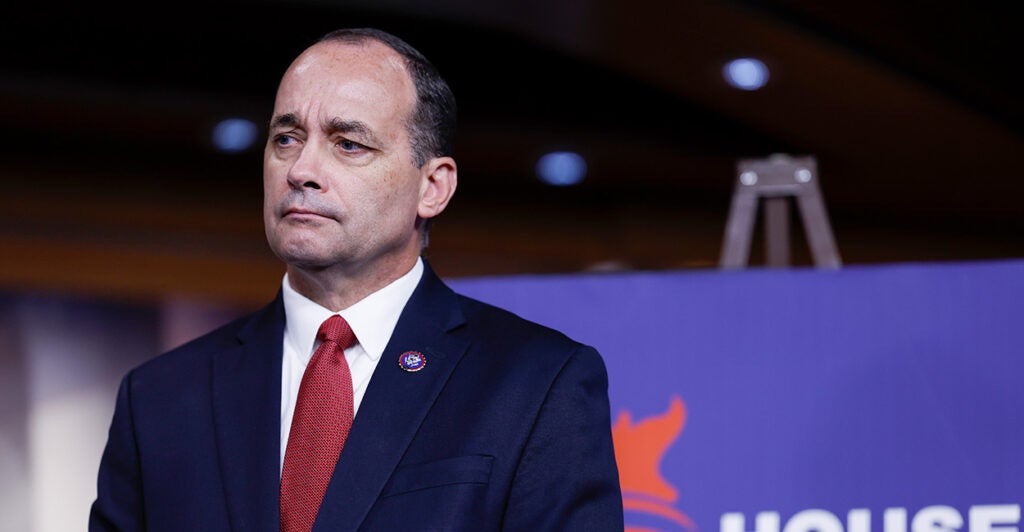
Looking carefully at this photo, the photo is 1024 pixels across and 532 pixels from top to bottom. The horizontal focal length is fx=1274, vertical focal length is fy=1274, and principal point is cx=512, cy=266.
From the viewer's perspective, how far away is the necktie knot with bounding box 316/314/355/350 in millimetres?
1483

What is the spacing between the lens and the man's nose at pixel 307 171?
145 cm

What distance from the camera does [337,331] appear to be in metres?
1.49

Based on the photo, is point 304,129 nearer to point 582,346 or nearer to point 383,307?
point 383,307

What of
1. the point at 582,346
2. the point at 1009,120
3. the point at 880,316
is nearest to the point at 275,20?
the point at 1009,120

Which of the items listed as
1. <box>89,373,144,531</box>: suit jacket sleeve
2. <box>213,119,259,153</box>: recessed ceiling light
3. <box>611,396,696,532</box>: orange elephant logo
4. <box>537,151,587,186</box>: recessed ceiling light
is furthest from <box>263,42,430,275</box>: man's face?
<box>537,151,587,186</box>: recessed ceiling light

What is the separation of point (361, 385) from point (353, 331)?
66 millimetres

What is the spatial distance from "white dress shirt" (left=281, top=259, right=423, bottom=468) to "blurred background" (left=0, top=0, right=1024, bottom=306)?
9.94 ft

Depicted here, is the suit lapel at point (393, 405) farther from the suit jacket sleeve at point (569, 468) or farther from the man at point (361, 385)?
the suit jacket sleeve at point (569, 468)

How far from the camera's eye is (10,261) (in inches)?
260

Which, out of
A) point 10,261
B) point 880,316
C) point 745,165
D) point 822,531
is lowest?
point 822,531

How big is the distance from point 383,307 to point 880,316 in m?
0.88

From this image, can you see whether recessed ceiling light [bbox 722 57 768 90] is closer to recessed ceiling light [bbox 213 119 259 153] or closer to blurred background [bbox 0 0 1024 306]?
blurred background [bbox 0 0 1024 306]

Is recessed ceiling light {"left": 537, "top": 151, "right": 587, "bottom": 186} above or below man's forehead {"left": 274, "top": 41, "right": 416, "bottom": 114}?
above

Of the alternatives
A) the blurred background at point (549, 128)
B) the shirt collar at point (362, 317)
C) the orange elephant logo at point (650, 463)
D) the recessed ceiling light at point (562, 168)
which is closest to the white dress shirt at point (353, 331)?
the shirt collar at point (362, 317)
